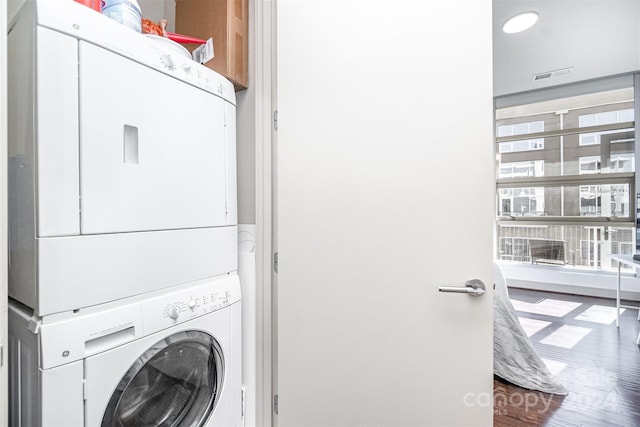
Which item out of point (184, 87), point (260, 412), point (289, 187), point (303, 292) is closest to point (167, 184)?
point (184, 87)

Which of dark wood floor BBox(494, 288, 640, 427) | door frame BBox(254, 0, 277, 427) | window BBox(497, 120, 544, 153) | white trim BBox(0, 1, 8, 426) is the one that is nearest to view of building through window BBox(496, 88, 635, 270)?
window BBox(497, 120, 544, 153)

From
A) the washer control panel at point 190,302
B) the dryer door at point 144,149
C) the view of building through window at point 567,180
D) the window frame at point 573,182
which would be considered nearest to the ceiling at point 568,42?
the view of building through window at point 567,180

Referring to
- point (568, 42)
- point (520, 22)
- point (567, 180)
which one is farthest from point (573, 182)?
point (520, 22)

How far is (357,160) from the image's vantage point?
1.19 metres

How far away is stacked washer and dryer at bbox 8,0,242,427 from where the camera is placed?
2.44ft

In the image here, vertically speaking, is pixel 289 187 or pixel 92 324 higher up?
pixel 289 187

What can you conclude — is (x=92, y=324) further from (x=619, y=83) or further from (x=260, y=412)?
(x=619, y=83)

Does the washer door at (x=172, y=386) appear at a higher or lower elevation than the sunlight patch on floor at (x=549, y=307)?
higher

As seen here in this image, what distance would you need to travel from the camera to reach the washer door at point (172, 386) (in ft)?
2.94

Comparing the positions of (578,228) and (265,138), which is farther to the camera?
(578,228)

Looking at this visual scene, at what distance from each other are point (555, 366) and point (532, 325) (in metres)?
0.90

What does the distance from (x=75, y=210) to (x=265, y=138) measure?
757 mm

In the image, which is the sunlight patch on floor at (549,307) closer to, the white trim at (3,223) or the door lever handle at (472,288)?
the door lever handle at (472,288)

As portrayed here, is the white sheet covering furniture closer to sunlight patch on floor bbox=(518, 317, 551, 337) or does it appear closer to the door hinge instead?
sunlight patch on floor bbox=(518, 317, 551, 337)
